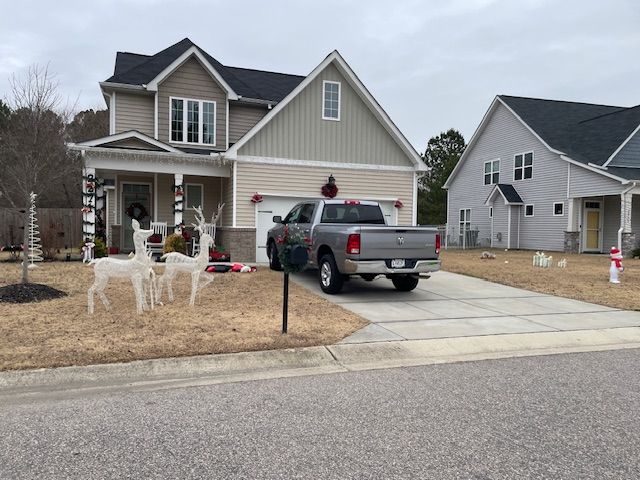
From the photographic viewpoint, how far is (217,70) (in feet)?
61.4

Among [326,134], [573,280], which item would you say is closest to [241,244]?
[326,134]

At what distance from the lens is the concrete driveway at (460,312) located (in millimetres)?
7148

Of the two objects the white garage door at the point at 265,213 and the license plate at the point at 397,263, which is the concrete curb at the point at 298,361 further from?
the white garage door at the point at 265,213

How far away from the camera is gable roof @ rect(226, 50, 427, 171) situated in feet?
51.7

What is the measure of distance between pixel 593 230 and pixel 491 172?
7668 mm

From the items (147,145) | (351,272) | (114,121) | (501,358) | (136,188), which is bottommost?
(501,358)

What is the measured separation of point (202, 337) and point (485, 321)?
174 inches

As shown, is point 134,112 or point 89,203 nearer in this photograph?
point 89,203

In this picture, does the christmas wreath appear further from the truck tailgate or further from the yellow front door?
the yellow front door

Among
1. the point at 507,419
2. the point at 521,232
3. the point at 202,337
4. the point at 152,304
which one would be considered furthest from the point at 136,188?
the point at 521,232

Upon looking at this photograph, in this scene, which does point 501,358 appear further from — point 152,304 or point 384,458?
point 152,304

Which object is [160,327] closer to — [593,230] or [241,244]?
[241,244]

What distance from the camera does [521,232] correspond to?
28.7m

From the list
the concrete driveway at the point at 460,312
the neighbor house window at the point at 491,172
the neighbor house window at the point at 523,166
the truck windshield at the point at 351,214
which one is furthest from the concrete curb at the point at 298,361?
the neighbor house window at the point at 491,172
